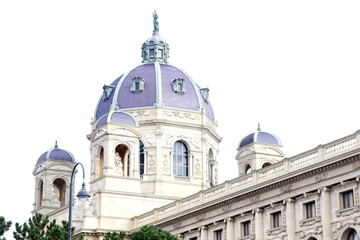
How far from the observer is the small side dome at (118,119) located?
8644 centimetres

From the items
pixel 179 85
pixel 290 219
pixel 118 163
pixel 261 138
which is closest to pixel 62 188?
pixel 118 163

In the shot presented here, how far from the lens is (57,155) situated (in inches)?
4065

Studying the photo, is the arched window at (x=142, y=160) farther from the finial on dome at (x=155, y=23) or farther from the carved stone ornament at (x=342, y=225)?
the carved stone ornament at (x=342, y=225)

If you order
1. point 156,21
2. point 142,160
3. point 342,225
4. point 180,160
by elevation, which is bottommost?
point 342,225

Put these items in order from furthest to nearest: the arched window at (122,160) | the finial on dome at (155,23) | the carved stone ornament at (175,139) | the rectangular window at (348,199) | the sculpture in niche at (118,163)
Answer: the finial on dome at (155,23)
the carved stone ornament at (175,139)
the arched window at (122,160)
the sculpture in niche at (118,163)
the rectangular window at (348,199)

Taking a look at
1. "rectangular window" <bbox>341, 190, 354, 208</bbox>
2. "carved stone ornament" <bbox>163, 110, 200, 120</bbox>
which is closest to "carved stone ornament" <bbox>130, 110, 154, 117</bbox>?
"carved stone ornament" <bbox>163, 110, 200, 120</bbox>

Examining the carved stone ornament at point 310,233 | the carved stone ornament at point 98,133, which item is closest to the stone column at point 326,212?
the carved stone ornament at point 310,233

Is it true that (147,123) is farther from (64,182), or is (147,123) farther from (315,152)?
(315,152)

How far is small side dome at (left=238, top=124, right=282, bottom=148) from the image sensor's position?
3625 inches

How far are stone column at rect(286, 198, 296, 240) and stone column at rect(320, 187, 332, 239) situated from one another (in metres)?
3.46

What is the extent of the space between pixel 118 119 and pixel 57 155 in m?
19.2

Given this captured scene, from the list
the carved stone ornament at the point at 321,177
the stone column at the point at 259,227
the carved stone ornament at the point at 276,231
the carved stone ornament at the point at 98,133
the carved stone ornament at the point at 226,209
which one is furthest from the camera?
the carved stone ornament at the point at 98,133

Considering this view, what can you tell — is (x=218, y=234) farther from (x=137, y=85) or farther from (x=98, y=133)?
(x=137, y=85)

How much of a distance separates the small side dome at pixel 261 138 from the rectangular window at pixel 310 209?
105 ft
